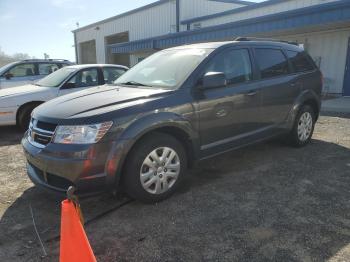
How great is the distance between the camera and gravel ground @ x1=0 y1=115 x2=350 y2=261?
2775 millimetres

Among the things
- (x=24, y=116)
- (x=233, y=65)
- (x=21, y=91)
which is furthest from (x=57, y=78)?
(x=233, y=65)

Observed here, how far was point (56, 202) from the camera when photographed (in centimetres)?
379

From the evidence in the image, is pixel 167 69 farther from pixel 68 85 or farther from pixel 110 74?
pixel 110 74

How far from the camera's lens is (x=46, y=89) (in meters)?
7.25

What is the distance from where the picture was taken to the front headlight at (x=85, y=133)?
3.15 meters

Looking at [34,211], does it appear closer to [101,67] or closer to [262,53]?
[262,53]

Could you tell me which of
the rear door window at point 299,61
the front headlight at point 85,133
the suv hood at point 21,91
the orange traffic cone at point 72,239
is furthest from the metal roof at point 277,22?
the orange traffic cone at point 72,239

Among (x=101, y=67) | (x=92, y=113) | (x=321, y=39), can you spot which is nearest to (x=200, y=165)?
(x=92, y=113)

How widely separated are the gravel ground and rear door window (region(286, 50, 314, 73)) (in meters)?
1.58

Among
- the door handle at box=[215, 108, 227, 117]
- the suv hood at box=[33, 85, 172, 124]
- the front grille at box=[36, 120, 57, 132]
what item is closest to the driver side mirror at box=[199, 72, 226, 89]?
the door handle at box=[215, 108, 227, 117]

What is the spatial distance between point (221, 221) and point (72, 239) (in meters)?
1.55

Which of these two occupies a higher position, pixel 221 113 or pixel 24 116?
pixel 221 113

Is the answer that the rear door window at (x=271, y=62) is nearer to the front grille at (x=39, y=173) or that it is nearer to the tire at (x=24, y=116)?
the front grille at (x=39, y=173)

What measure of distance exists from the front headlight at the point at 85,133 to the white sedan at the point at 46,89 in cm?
371
